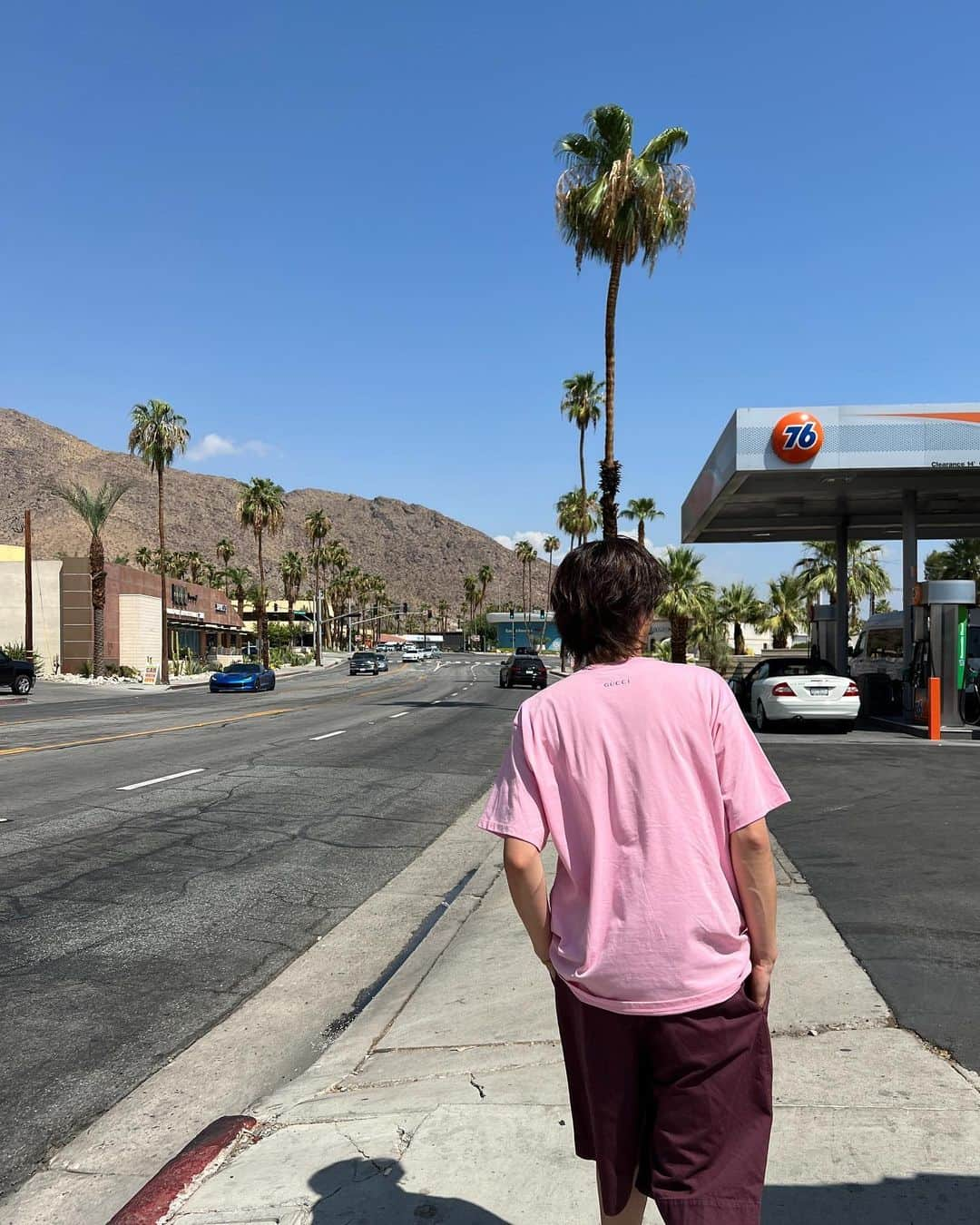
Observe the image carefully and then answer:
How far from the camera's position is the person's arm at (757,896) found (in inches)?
99.0

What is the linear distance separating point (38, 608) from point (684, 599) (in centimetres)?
3696

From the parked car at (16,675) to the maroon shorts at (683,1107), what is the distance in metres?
41.2

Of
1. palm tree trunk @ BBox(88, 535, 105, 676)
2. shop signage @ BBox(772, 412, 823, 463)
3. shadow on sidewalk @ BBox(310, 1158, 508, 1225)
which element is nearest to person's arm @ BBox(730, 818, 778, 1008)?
shadow on sidewalk @ BBox(310, 1158, 508, 1225)

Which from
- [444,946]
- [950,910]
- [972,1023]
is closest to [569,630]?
[972,1023]

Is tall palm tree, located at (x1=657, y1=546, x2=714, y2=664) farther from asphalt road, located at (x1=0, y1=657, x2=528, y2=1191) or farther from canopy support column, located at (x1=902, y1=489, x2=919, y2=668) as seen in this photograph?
asphalt road, located at (x1=0, y1=657, x2=528, y2=1191)

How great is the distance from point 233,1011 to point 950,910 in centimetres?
422

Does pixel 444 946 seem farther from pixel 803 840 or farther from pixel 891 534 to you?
pixel 891 534

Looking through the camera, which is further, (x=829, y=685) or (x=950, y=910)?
(x=829, y=685)

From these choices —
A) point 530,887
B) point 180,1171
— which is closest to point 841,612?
point 180,1171

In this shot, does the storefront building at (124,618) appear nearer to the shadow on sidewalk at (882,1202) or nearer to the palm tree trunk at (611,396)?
the palm tree trunk at (611,396)

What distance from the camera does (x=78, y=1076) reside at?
182 inches

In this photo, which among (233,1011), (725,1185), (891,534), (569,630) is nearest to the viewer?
(725,1185)

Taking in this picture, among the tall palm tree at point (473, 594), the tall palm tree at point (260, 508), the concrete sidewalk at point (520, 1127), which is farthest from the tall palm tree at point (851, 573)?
the tall palm tree at point (473, 594)

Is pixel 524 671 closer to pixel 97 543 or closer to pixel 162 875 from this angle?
pixel 97 543
